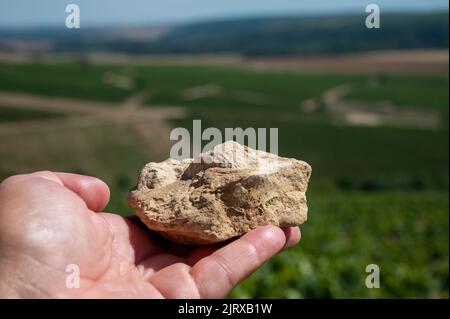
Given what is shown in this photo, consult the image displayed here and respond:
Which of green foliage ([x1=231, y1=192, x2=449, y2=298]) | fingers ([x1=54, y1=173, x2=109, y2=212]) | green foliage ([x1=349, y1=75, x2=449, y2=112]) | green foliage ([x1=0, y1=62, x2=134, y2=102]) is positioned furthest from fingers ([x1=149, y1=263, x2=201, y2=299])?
green foliage ([x1=0, y1=62, x2=134, y2=102])

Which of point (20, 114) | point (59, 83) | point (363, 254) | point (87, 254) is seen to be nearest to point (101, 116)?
point (20, 114)

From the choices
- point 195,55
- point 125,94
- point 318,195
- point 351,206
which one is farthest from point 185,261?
point 195,55

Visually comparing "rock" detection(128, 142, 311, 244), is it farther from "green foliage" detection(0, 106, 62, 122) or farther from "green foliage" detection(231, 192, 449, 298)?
"green foliage" detection(0, 106, 62, 122)

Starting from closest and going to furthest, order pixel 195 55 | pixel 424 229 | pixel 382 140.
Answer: pixel 424 229
pixel 382 140
pixel 195 55

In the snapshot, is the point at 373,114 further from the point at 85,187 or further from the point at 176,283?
the point at 176,283

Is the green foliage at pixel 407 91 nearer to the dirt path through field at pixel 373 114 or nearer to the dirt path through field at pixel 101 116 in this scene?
the dirt path through field at pixel 373 114

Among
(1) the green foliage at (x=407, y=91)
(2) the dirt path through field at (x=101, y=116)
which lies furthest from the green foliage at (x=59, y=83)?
(1) the green foliage at (x=407, y=91)

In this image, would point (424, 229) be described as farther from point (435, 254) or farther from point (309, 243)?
point (309, 243)

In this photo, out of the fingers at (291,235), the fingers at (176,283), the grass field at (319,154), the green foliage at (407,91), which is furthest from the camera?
the green foliage at (407,91)
